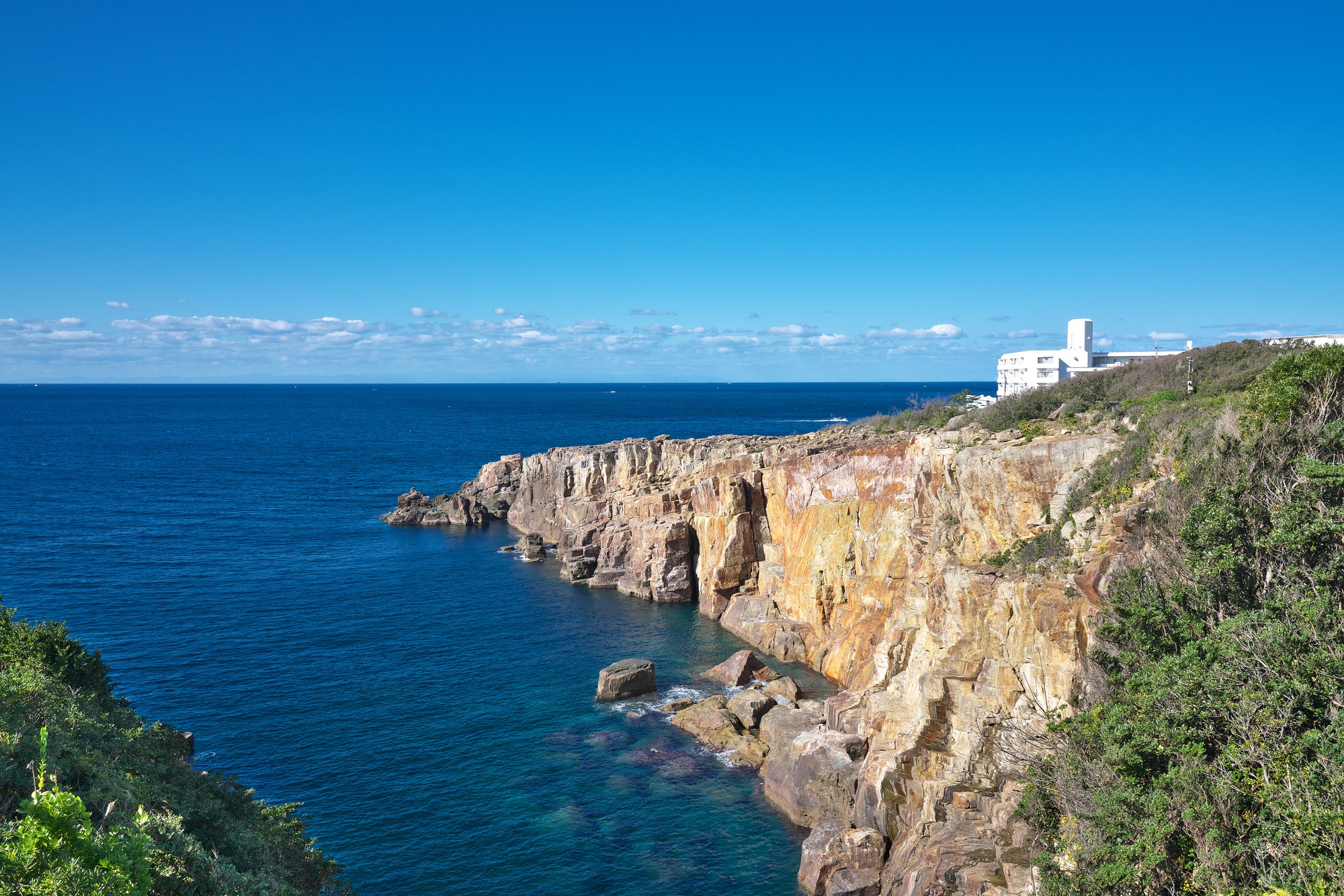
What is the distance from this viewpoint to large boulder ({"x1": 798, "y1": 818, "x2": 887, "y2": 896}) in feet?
93.7

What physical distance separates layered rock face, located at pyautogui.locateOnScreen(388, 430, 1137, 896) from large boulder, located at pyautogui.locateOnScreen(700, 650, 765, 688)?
3.99 meters

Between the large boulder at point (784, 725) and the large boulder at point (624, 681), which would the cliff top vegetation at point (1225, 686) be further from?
the large boulder at point (624, 681)

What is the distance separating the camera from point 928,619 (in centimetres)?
3759

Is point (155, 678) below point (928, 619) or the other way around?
below

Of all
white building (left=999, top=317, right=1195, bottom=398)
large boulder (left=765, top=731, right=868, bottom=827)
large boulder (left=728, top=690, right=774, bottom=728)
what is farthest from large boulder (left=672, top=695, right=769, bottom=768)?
white building (left=999, top=317, right=1195, bottom=398)

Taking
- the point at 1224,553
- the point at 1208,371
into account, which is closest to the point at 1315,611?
the point at 1224,553

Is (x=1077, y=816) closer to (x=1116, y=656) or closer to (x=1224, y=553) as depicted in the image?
(x=1116, y=656)

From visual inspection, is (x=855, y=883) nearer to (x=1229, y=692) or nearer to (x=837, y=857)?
(x=837, y=857)

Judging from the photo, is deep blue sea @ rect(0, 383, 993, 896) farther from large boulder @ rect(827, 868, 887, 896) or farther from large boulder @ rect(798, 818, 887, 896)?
large boulder @ rect(827, 868, 887, 896)

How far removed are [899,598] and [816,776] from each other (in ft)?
48.3

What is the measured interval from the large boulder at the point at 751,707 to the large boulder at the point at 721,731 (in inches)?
10.0

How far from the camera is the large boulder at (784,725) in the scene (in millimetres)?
37094

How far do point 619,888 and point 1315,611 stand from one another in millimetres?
23594

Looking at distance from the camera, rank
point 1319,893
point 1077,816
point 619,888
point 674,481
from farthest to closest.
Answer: point 674,481 < point 619,888 < point 1077,816 < point 1319,893
